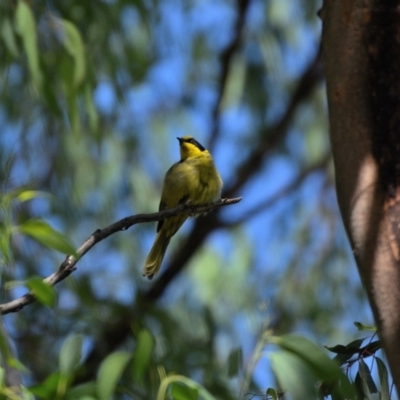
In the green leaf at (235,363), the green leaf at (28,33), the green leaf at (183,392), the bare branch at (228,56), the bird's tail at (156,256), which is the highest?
the bare branch at (228,56)

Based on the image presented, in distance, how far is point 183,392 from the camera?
1370 mm

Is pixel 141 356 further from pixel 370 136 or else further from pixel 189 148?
pixel 189 148

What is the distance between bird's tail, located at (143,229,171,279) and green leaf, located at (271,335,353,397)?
5.67 ft

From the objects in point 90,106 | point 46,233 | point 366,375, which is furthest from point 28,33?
point 366,375

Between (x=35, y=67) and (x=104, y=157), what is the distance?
1.54m

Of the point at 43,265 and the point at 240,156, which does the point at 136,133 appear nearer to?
the point at 240,156

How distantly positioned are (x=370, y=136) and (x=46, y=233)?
0.59 m

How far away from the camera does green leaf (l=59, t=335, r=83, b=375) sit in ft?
4.42

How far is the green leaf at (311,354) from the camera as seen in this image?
1.39m

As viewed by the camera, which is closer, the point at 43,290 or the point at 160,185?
the point at 43,290

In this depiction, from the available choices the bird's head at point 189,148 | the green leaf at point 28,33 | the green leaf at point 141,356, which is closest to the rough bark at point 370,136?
the green leaf at point 141,356

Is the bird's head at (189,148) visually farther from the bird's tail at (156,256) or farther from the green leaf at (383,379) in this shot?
the green leaf at (383,379)

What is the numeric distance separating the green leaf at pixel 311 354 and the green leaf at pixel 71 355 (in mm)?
316

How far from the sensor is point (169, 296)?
4324 millimetres
